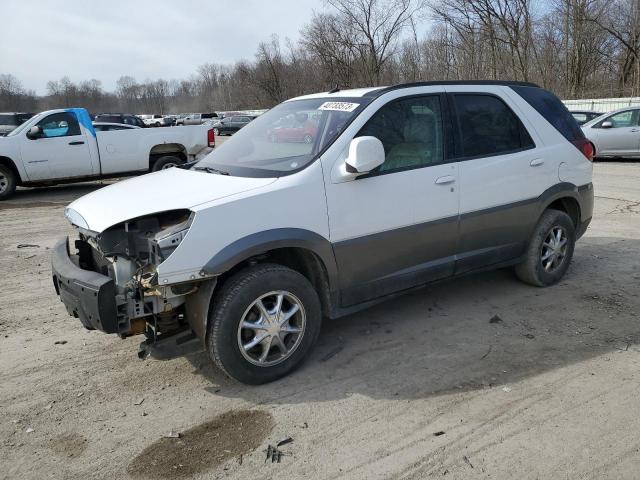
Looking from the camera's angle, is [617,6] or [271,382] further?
[617,6]

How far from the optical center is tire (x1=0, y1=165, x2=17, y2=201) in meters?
11.4

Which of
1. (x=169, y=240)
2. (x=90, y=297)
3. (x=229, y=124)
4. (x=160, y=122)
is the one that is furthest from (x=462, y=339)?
(x=160, y=122)

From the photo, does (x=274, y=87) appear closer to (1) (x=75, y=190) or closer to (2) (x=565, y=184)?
(1) (x=75, y=190)

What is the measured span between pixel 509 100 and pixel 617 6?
35.1 m

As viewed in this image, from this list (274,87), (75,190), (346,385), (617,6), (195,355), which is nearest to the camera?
(346,385)

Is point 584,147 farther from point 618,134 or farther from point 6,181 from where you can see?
point 618,134

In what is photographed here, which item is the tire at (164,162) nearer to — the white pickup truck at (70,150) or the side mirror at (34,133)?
the white pickup truck at (70,150)

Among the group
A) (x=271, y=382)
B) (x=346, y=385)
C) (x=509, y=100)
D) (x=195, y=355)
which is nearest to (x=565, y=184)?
(x=509, y=100)

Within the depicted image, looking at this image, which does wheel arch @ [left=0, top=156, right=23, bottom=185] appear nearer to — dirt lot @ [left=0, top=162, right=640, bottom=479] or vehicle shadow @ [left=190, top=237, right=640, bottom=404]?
dirt lot @ [left=0, top=162, right=640, bottom=479]

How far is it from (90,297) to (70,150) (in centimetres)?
979

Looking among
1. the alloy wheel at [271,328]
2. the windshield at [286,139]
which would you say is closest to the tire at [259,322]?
the alloy wheel at [271,328]

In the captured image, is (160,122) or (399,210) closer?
(399,210)

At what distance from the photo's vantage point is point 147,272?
319 cm

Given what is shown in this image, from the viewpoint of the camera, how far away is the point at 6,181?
37.7 ft
